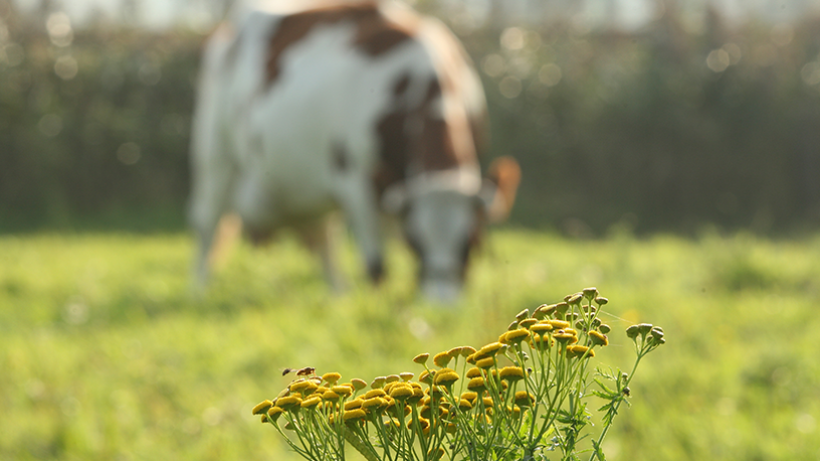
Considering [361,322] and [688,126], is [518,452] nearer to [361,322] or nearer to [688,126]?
[361,322]

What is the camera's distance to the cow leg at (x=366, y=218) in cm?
470

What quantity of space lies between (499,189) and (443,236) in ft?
2.04

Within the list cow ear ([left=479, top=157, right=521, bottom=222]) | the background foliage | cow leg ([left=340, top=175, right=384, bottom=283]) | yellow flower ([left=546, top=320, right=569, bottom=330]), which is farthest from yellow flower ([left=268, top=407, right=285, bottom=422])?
the background foliage

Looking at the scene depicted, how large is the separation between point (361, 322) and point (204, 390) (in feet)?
2.89

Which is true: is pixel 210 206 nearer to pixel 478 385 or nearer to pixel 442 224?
pixel 442 224

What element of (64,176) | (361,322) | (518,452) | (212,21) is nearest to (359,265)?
(361,322)

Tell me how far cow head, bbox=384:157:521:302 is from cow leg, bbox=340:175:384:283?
1.84 ft

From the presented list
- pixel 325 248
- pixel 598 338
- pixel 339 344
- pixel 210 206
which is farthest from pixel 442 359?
pixel 210 206

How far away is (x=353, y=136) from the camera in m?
4.71

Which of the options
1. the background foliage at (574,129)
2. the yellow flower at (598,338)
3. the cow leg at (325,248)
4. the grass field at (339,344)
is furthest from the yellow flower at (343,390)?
the background foliage at (574,129)

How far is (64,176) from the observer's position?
1029cm

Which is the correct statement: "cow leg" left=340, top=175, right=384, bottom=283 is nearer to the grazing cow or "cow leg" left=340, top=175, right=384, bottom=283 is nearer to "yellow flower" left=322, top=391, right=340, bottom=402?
the grazing cow

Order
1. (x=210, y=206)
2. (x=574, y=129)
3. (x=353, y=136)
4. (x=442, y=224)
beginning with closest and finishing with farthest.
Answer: (x=442, y=224) < (x=353, y=136) < (x=210, y=206) < (x=574, y=129)

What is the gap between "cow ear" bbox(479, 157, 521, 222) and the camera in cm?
410
